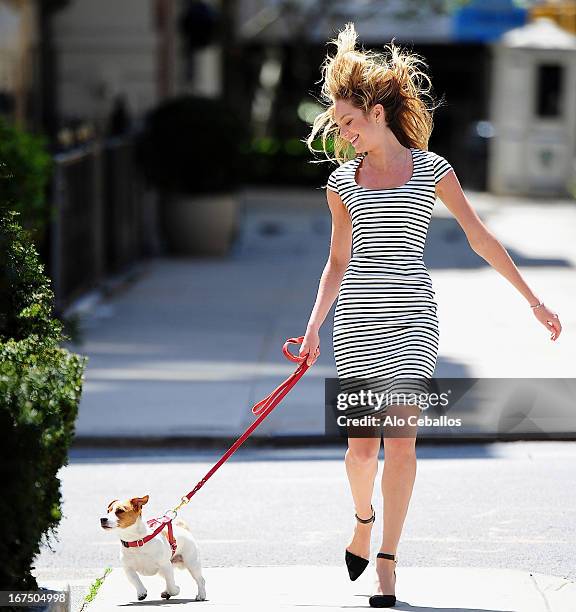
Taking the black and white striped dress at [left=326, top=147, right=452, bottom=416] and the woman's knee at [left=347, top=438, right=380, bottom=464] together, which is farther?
the woman's knee at [left=347, top=438, right=380, bottom=464]

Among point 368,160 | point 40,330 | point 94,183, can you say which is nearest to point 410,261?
point 368,160

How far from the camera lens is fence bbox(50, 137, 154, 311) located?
559 inches

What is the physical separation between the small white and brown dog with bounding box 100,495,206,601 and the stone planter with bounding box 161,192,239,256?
15.1m

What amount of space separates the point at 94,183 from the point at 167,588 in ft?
36.9

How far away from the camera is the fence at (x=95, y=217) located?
46.6 ft

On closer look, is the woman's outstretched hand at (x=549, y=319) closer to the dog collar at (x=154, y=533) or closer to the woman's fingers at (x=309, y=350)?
the woman's fingers at (x=309, y=350)

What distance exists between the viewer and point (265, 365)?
11.8 meters

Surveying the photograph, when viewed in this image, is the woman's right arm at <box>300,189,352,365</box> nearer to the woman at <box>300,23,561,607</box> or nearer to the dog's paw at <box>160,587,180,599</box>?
the woman at <box>300,23,561,607</box>

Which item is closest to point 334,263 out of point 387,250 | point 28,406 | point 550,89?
point 387,250

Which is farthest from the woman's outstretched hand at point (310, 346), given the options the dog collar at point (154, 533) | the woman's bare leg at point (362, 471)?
the dog collar at point (154, 533)

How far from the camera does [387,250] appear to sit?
5.16m

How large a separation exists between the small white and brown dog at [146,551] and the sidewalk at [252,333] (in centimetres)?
395

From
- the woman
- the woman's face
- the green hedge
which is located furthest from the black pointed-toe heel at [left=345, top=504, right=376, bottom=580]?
the woman's face

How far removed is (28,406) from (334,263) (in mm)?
1465
